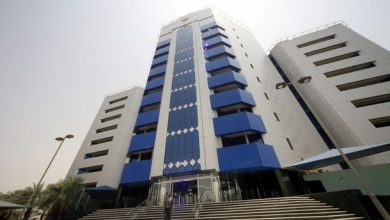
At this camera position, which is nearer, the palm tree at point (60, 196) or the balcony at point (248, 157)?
the balcony at point (248, 157)

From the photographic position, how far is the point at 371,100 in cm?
2209

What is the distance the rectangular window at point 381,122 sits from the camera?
19994 millimetres

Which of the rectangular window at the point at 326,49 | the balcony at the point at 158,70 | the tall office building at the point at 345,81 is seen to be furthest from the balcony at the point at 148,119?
the rectangular window at the point at 326,49

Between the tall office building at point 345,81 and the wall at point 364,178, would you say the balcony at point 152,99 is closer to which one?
the tall office building at point 345,81

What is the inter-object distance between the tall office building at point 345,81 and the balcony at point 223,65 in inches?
364

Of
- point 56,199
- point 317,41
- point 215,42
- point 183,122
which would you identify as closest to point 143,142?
point 183,122

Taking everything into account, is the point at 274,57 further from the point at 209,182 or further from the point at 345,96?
the point at 209,182

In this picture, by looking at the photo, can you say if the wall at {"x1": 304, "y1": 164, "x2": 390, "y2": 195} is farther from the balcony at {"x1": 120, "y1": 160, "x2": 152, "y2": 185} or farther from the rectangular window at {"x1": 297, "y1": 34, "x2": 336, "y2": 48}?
the rectangular window at {"x1": 297, "y1": 34, "x2": 336, "y2": 48}

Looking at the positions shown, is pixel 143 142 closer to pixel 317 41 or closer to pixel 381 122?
pixel 381 122

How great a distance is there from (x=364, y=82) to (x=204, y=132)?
894 inches

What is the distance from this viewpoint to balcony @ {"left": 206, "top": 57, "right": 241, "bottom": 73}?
84.1ft

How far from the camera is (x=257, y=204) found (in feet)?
40.1

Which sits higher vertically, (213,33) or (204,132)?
(213,33)

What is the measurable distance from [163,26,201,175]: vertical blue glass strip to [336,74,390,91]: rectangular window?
66.8ft
